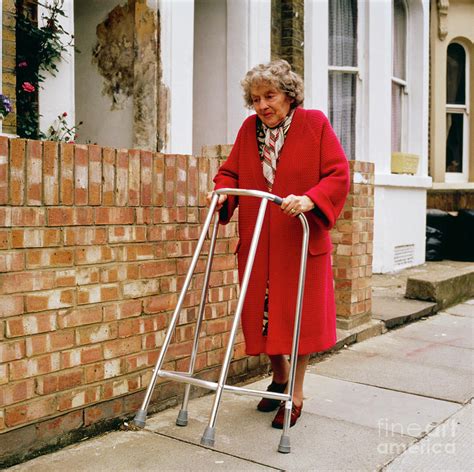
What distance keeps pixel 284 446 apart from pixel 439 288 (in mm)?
4007

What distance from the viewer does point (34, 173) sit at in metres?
2.79

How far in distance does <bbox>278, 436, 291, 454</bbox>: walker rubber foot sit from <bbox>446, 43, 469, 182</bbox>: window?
1030cm

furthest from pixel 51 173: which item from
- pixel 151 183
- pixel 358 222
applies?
pixel 358 222

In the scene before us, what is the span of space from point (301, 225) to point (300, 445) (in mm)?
1052

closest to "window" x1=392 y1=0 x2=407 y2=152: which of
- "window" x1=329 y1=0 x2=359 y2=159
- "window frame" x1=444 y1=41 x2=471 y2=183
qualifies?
"window" x1=329 y1=0 x2=359 y2=159

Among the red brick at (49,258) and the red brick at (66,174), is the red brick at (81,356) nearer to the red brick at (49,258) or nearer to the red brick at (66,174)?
the red brick at (49,258)

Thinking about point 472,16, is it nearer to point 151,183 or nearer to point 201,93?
point 201,93

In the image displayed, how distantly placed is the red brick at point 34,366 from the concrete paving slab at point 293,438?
0.66 metres

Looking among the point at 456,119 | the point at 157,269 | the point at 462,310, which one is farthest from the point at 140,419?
the point at 456,119

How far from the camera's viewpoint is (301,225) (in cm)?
325

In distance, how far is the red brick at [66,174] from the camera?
9.57ft

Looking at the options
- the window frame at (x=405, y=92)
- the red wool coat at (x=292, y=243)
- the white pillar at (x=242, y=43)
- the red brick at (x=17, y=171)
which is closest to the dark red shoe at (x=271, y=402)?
the red wool coat at (x=292, y=243)

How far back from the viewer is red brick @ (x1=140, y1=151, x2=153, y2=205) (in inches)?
131

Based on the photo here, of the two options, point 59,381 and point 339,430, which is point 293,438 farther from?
point 59,381
